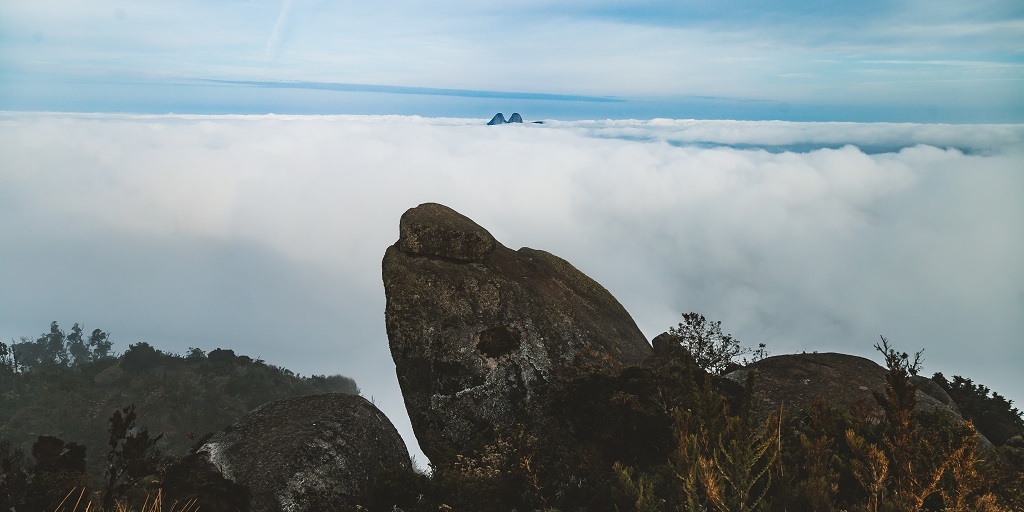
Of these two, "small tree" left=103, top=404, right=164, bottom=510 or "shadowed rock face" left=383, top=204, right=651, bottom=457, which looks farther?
"shadowed rock face" left=383, top=204, right=651, bottom=457

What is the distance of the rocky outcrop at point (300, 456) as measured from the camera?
43.8 ft

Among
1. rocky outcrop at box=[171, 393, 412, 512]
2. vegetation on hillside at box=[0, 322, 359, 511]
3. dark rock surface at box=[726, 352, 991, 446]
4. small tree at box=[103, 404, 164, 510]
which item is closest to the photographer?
→ small tree at box=[103, 404, 164, 510]

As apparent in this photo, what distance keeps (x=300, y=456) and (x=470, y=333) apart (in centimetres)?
465

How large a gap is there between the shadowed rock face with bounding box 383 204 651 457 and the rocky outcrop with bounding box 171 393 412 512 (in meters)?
1.46

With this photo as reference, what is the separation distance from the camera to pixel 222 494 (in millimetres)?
12703

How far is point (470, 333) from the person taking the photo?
16.7m

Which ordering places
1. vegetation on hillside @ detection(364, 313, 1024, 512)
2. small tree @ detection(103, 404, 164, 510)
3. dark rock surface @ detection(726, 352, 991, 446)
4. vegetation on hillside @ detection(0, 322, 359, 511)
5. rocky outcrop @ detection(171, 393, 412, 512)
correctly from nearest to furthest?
1. vegetation on hillside @ detection(364, 313, 1024, 512)
2. small tree @ detection(103, 404, 164, 510)
3. rocky outcrop @ detection(171, 393, 412, 512)
4. dark rock surface @ detection(726, 352, 991, 446)
5. vegetation on hillside @ detection(0, 322, 359, 511)

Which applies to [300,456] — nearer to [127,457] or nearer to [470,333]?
[127,457]

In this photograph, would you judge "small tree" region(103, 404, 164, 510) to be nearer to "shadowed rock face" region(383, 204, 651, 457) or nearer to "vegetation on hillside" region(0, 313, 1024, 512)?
"vegetation on hillside" region(0, 313, 1024, 512)

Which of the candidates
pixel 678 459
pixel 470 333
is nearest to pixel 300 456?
pixel 470 333

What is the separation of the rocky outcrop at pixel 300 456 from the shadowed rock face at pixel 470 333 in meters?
1.46

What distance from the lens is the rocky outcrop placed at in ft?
43.8

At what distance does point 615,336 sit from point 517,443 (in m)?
6.41

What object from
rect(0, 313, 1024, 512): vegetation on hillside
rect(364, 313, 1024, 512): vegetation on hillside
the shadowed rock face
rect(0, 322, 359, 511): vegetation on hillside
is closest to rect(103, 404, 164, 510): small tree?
rect(0, 313, 1024, 512): vegetation on hillside
